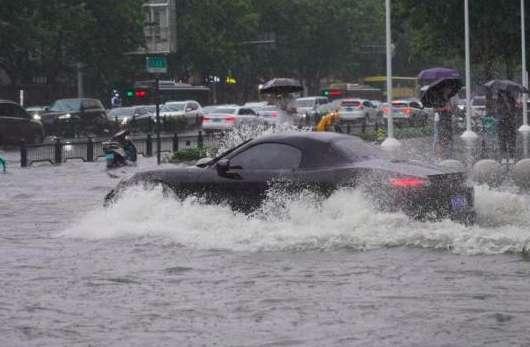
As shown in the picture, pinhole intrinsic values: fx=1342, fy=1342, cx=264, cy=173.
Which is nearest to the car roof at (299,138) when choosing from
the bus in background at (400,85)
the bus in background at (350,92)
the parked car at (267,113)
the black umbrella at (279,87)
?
the black umbrella at (279,87)

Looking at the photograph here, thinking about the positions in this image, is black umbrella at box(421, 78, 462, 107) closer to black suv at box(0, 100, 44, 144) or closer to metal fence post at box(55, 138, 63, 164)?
metal fence post at box(55, 138, 63, 164)

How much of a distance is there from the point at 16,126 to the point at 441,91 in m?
18.9

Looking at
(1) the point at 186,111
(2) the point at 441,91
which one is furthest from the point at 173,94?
(2) the point at 441,91

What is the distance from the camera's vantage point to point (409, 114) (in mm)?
74188

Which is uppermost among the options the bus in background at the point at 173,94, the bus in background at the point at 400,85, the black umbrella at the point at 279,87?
the bus in background at the point at 400,85

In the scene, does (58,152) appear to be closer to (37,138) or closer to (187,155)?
(187,155)

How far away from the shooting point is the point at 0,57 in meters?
68.1

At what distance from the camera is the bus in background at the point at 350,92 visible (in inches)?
3802

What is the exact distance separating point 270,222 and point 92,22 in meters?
53.9

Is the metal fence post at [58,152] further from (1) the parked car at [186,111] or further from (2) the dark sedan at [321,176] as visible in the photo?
(1) the parked car at [186,111]

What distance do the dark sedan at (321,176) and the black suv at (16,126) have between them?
30.9m

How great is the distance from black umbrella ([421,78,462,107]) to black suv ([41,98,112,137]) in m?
24.0

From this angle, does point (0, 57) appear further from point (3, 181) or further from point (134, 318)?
point (134, 318)

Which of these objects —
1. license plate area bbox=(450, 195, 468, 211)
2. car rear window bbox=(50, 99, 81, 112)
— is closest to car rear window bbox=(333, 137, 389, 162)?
license plate area bbox=(450, 195, 468, 211)
